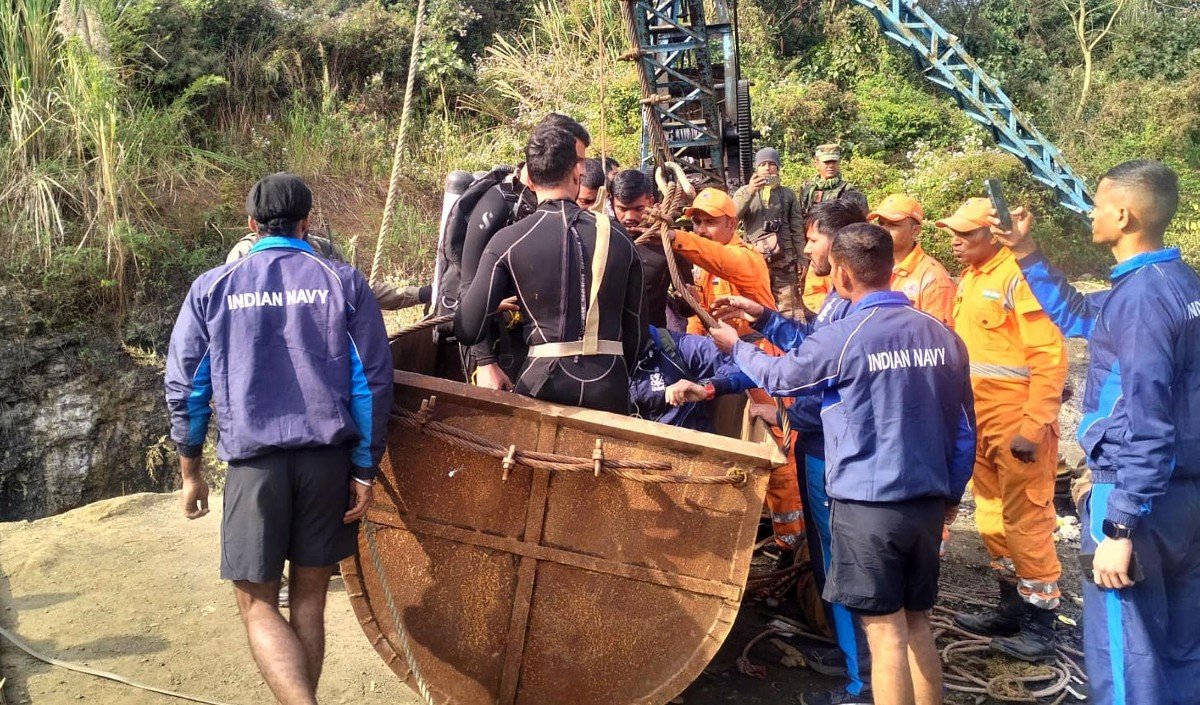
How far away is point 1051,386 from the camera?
392 centimetres

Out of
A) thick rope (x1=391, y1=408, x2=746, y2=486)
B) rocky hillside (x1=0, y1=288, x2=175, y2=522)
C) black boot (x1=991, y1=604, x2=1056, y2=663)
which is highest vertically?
thick rope (x1=391, y1=408, x2=746, y2=486)

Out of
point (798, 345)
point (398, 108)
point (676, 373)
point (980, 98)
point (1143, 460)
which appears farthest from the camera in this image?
point (398, 108)

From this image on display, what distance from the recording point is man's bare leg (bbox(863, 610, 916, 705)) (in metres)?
2.79

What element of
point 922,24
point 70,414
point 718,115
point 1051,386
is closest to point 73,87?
point 70,414

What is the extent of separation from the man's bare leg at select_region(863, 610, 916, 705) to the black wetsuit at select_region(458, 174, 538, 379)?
5.15ft

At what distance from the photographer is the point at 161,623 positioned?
4.02 meters

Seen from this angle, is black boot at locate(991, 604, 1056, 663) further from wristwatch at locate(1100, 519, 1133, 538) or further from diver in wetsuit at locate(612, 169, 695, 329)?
diver in wetsuit at locate(612, 169, 695, 329)

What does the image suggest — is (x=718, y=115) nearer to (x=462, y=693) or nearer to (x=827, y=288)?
(x=827, y=288)

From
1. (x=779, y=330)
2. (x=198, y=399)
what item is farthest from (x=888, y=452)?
(x=198, y=399)

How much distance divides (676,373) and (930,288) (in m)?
1.27

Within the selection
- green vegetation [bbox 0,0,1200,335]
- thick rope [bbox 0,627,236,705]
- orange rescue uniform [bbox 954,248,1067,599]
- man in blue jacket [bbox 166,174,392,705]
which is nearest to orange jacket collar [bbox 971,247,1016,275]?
orange rescue uniform [bbox 954,248,1067,599]

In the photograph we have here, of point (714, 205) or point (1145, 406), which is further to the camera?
point (714, 205)

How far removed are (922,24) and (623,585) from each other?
11734mm

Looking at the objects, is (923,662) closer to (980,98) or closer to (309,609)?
(309,609)
